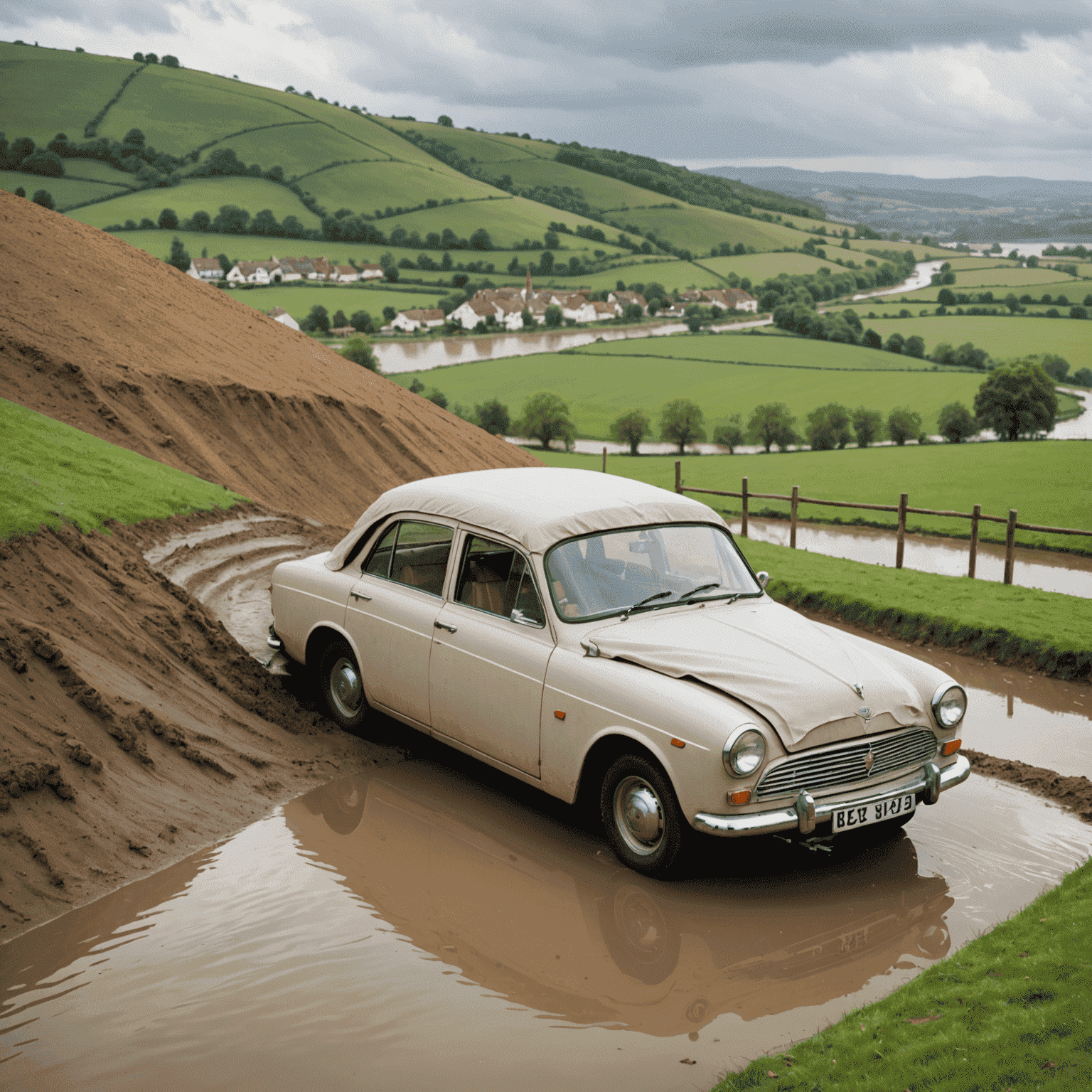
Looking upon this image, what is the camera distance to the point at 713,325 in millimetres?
104250

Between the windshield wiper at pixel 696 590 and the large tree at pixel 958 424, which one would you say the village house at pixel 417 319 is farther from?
the windshield wiper at pixel 696 590

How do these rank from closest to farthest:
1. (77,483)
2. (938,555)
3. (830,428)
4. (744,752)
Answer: (744,752) → (77,483) → (938,555) → (830,428)

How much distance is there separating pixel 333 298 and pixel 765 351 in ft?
140

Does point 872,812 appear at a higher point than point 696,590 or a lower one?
lower

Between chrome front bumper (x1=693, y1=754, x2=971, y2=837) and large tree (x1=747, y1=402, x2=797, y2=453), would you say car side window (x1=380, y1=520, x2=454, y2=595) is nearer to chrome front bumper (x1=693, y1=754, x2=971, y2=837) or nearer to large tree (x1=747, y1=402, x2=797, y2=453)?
chrome front bumper (x1=693, y1=754, x2=971, y2=837)

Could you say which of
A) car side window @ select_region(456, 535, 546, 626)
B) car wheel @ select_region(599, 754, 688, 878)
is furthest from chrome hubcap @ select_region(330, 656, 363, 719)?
car wheel @ select_region(599, 754, 688, 878)

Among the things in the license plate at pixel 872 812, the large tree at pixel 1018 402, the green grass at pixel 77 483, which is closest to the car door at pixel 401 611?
the license plate at pixel 872 812

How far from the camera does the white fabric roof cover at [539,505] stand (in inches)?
240

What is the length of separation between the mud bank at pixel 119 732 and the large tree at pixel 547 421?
4903 centimetres

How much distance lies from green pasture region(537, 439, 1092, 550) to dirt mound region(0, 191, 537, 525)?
41.8ft

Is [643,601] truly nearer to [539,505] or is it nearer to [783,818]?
[539,505]

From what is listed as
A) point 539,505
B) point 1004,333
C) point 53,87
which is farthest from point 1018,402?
point 53,87

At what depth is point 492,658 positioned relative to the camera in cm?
594

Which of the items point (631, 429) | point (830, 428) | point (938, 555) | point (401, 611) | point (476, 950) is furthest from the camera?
point (631, 429)
